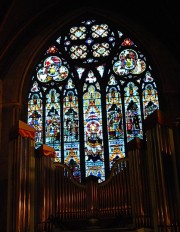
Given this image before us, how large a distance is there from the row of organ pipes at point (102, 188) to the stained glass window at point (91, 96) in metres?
1.94

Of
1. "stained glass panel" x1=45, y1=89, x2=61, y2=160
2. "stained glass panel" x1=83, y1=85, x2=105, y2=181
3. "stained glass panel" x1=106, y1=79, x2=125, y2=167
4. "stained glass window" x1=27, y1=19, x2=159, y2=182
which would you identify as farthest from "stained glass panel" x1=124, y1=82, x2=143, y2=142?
"stained glass panel" x1=45, y1=89, x2=61, y2=160

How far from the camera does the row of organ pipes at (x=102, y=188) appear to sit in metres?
11.0

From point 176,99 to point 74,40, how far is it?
13.3 feet

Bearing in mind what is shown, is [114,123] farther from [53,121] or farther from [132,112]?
[53,121]

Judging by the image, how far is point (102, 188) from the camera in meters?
13.2

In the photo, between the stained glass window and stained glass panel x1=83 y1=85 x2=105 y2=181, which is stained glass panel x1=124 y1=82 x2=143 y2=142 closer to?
the stained glass window

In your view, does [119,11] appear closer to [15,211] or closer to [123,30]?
[123,30]

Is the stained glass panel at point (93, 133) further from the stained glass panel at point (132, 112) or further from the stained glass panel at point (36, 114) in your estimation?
the stained glass panel at point (36, 114)

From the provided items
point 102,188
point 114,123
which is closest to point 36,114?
point 114,123

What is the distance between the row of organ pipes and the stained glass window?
6.36 ft

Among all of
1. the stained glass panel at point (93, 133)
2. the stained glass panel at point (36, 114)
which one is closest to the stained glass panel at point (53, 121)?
the stained glass panel at point (36, 114)

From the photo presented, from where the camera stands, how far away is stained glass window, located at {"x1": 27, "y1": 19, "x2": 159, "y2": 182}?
15.6m

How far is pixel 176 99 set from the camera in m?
15.5

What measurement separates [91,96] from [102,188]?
3.92 meters
